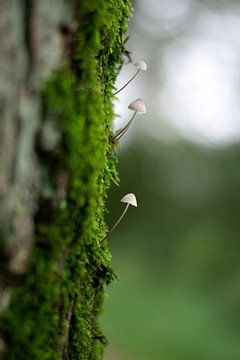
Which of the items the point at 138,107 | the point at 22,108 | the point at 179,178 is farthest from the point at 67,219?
the point at 179,178

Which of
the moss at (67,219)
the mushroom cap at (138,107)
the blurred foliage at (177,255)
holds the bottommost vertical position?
the moss at (67,219)

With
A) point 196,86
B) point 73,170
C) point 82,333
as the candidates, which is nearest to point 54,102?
point 73,170

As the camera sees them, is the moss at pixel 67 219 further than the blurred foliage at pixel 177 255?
No

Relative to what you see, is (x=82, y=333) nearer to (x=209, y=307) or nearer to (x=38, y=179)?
(x=38, y=179)

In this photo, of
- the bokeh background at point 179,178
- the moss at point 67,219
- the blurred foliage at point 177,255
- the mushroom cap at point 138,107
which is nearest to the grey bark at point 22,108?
the moss at point 67,219

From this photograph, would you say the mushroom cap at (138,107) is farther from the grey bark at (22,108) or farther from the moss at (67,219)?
the grey bark at (22,108)

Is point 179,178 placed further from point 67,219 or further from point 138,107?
point 67,219
